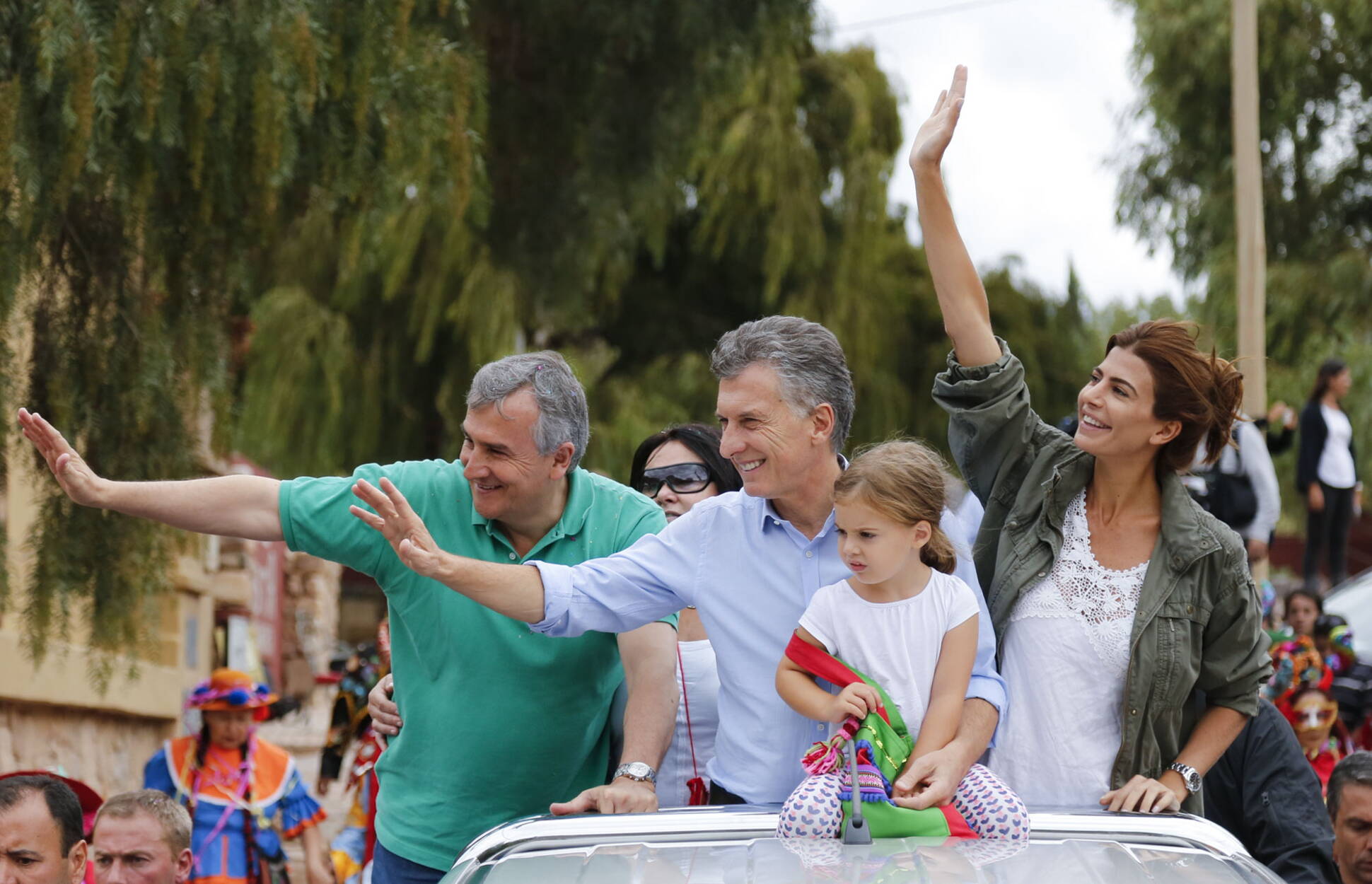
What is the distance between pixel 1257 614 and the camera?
11.0 feet

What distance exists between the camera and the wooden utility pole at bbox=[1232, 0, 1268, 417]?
12477 millimetres

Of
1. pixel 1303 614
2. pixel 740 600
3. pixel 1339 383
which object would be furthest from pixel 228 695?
pixel 1339 383

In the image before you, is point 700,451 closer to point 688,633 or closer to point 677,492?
point 677,492

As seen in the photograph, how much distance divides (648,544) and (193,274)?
344 centimetres

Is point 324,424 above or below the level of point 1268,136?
below

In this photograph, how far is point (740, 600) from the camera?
10.8ft

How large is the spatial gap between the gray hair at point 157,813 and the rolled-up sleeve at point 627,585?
2.24m

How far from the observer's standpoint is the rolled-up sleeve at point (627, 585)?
3289 mm

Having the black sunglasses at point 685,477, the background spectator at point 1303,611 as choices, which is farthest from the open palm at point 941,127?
the background spectator at point 1303,611

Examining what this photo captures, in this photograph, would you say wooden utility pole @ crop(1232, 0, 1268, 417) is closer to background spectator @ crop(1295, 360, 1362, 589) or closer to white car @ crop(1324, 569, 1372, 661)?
background spectator @ crop(1295, 360, 1362, 589)

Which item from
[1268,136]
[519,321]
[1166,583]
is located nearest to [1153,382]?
[1166,583]

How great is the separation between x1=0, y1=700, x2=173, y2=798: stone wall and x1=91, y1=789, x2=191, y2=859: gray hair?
4444mm

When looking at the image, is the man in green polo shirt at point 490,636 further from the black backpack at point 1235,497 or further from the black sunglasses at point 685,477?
the black backpack at point 1235,497

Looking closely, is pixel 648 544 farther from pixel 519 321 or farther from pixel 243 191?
pixel 519 321
